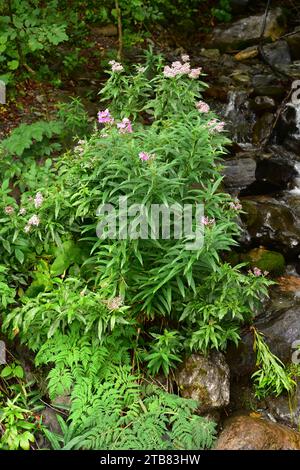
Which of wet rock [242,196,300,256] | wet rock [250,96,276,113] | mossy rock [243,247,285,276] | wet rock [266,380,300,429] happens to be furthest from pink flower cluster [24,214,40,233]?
wet rock [250,96,276,113]

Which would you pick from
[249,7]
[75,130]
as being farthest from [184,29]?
[75,130]

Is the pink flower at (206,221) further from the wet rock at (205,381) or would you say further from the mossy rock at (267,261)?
the mossy rock at (267,261)

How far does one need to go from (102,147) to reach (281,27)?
771 centimetres

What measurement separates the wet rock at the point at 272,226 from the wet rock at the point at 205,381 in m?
2.11

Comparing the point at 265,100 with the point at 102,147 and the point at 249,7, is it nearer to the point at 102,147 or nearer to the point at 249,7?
the point at 249,7

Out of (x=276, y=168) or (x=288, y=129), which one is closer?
(x=276, y=168)

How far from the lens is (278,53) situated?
30.8ft

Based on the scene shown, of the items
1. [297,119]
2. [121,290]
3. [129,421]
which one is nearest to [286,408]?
[129,421]

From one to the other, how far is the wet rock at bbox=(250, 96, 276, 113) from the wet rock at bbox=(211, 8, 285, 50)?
2.35 m

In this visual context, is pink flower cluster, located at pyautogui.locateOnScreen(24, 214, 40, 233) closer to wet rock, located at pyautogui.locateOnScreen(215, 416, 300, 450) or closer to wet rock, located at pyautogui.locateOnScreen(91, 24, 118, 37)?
wet rock, located at pyautogui.locateOnScreen(215, 416, 300, 450)

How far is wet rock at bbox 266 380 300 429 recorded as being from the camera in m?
3.98

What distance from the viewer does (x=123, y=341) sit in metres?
3.88

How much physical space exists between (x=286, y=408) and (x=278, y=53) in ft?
23.9

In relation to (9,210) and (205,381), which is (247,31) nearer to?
(9,210)
